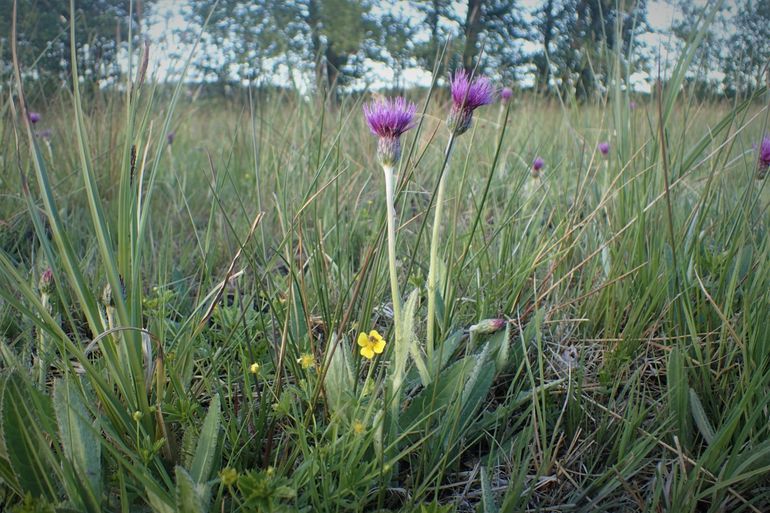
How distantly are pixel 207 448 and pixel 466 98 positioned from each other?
0.61 m

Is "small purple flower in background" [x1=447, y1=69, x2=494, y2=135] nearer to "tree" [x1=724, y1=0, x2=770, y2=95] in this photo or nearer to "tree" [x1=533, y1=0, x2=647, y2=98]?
"tree" [x1=533, y1=0, x2=647, y2=98]

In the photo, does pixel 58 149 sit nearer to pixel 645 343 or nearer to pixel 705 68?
pixel 645 343

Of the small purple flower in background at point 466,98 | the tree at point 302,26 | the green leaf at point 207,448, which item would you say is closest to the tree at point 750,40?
the small purple flower in background at point 466,98

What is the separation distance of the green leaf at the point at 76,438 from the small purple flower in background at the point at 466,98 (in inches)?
24.7

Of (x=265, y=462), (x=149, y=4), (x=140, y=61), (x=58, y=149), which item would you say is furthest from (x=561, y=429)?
(x=149, y=4)

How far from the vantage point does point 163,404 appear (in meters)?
0.69

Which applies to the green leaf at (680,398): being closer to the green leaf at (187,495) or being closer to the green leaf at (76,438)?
the green leaf at (187,495)

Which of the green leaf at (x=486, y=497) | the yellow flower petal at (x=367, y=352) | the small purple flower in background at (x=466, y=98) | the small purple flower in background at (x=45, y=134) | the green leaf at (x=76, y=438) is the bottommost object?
the green leaf at (x=486, y=497)

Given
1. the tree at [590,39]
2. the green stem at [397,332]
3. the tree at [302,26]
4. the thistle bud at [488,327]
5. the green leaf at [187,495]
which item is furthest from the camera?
the tree at [302,26]

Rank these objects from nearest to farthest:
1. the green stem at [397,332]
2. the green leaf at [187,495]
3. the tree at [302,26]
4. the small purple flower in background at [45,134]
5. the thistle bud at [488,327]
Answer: the green leaf at [187,495]
the green stem at [397,332]
the thistle bud at [488,327]
the small purple flower in background at [45,134]
the tree at [302,26]

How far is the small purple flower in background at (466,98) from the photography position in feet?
2.43

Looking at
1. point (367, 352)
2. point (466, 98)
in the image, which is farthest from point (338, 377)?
point (466, 98)

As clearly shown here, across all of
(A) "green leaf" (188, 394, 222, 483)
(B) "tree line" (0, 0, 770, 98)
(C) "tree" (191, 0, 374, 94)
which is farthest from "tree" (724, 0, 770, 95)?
(C) "tree" (191, 0, 374, 94)

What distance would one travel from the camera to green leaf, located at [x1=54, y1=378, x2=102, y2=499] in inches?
23.9
